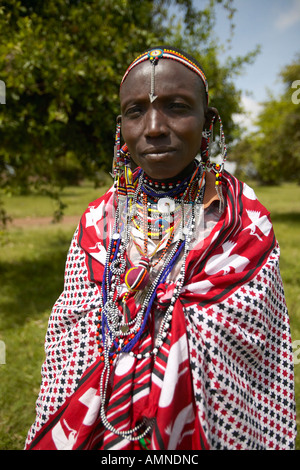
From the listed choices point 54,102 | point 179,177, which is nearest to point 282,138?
point 54,102

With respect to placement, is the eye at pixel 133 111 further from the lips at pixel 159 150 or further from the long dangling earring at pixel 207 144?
the long dangling earring at pixel 207 144

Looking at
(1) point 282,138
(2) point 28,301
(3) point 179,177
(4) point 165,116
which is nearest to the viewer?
(4) point 165,116

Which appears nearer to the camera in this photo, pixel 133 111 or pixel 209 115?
pixel 133 111

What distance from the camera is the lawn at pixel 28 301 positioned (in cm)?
321

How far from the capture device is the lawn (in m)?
3.21

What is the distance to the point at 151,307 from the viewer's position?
1521 mm

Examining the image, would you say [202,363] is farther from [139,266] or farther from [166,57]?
[166,57]

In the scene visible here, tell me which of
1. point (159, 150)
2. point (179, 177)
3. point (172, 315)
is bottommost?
point (172, 315)

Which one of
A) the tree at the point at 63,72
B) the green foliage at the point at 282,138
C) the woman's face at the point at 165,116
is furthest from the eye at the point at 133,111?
the green foliage at the point at 282,138

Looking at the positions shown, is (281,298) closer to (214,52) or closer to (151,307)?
(151,307)

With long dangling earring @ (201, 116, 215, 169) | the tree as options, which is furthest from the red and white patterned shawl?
the tree

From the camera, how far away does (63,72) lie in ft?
13.6

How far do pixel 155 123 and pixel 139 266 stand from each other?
0.57m
